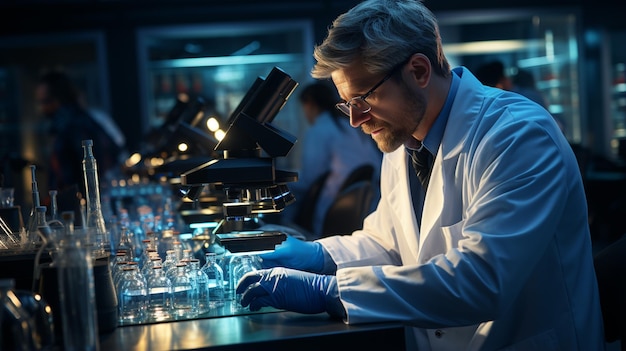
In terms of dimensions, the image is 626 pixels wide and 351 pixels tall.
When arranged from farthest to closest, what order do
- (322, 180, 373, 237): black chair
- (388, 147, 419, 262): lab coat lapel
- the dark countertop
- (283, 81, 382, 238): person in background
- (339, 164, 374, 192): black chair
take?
(283, 81, 382, 238): person in background, (339, 164, 374, 192): black chair, (322, 180, 373, 237): black chair, (388, 147, 419, 262): lab coat lapel, the dark countertop

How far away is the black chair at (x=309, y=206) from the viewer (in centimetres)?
566

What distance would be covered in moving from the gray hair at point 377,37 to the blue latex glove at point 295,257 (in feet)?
1.99

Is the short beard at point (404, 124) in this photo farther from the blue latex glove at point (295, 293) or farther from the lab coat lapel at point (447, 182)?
the blue latex glove at point (295, 293)

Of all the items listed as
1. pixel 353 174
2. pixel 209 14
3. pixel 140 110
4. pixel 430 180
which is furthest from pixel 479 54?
pixel 430 180

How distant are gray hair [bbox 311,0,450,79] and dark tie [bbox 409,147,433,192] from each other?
0.37 m

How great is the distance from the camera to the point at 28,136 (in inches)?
383

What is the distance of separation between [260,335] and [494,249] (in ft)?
2.01

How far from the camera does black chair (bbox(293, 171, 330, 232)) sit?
5660 millimetres

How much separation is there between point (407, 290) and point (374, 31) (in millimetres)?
751

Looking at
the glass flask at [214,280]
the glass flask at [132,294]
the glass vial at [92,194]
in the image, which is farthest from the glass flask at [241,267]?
the glass vial at [92,194]

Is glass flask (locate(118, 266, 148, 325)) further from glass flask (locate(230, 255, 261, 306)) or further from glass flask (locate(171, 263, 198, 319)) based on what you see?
glass flask (locate(230, 255, 261, 306))

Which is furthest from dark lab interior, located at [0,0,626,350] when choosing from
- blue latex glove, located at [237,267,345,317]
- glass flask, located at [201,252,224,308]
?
blue latex glove, located at [237,267,345,317]

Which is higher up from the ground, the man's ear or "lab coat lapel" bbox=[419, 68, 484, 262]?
the man's ear

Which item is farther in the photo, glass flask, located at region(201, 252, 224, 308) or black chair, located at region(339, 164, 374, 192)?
black chair, located at region(339, 164, 374, 192)
